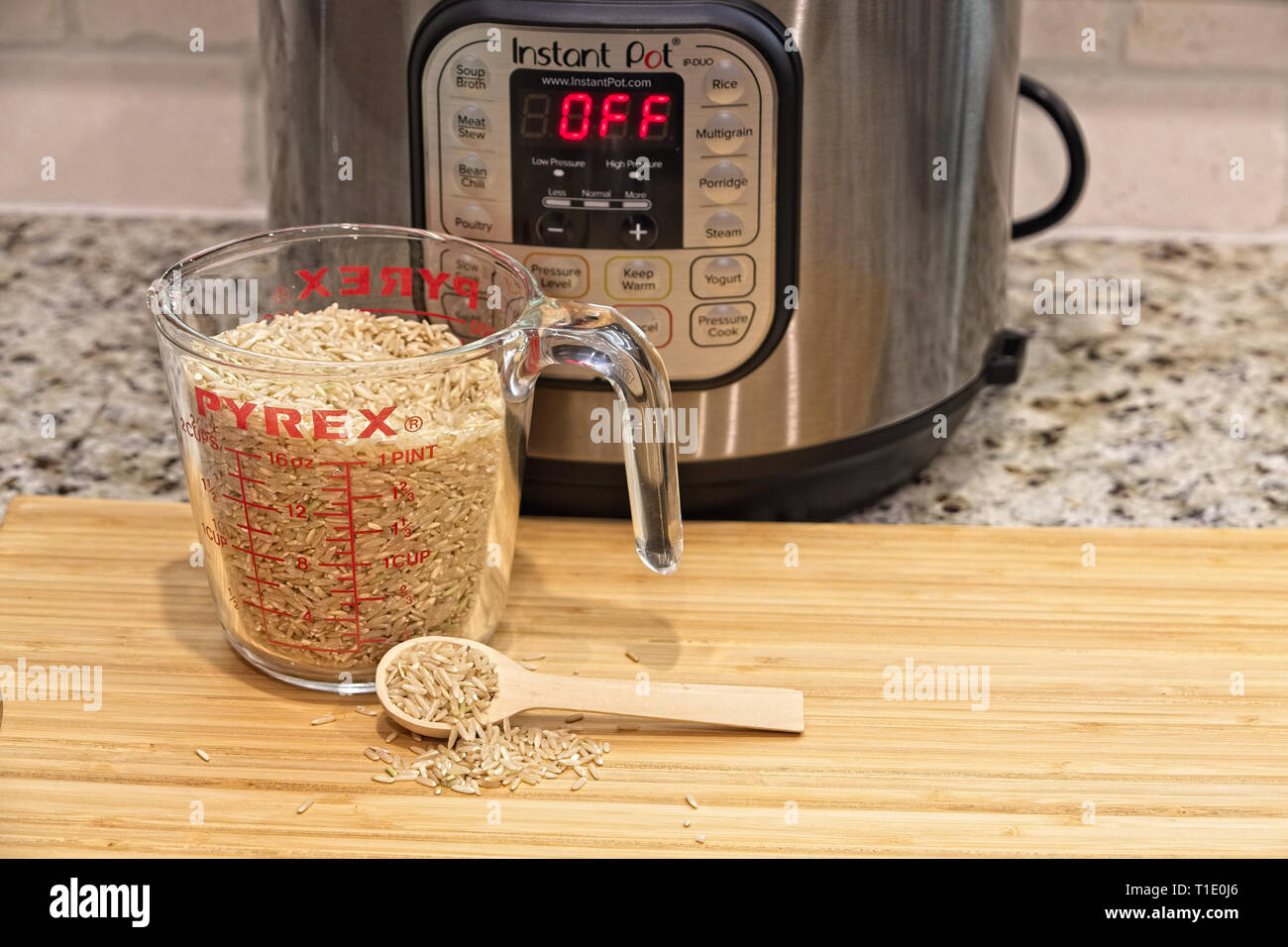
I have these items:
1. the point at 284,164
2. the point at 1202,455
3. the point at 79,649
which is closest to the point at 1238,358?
the point at 1202,455

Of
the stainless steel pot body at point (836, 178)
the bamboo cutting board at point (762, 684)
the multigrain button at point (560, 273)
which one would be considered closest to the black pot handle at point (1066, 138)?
the stainless steel pot body at point (836, 178)

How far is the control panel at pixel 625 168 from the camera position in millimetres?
625

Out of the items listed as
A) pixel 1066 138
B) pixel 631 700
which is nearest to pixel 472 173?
pixel 631 700

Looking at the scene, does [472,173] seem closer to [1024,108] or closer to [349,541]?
[349,541]

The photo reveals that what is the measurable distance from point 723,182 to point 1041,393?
360 mm

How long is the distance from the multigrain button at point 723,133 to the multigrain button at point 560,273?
8cm

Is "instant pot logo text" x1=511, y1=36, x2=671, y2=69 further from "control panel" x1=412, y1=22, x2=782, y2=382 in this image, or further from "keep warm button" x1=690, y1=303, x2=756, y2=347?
"keep warm button" x1=690, y1=303, x2=756, y2=347

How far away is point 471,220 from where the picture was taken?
2.20ft

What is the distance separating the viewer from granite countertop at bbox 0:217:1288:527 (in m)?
0.80

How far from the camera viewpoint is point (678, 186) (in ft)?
2.11

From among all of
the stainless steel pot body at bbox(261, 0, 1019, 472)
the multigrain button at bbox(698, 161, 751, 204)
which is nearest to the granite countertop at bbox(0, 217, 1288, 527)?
the stainless steel pot body at bbox(261, 0, 1019, 472)

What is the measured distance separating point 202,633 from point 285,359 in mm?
175

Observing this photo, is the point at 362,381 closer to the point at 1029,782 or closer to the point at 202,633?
the point at 202,633
